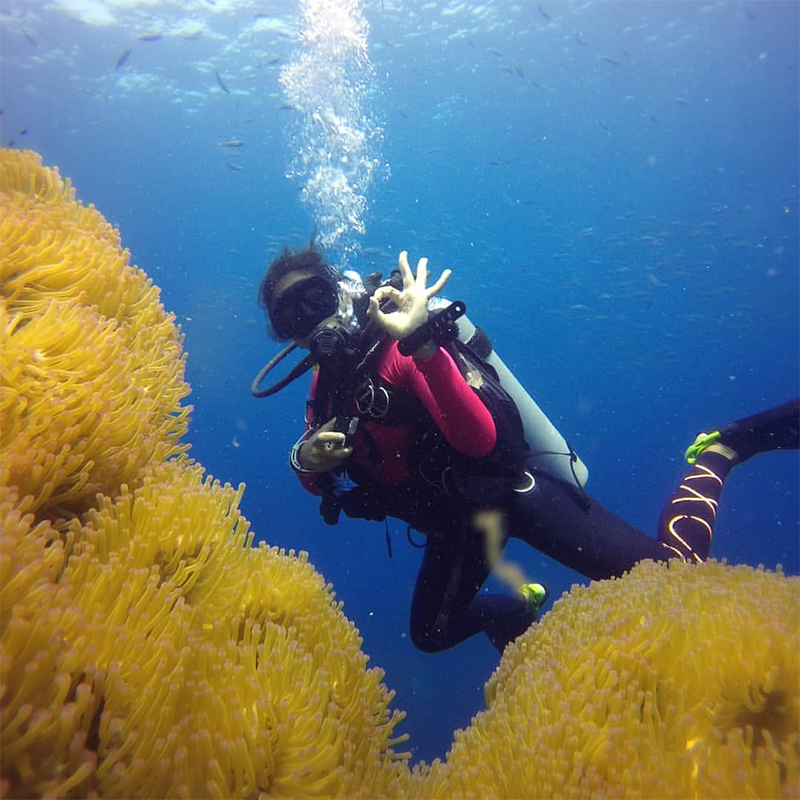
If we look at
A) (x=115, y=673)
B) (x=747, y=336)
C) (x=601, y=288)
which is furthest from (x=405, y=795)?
(x=747, y=336)

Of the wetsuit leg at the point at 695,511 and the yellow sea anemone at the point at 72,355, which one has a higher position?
the wetsuit leg at the point at 695,511

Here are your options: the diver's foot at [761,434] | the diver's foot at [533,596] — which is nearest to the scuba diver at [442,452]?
the diver's foot at [761,434]

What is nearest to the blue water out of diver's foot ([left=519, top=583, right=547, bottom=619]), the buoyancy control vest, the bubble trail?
the bubble trail

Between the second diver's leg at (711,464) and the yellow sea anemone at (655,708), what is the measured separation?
7.41ft

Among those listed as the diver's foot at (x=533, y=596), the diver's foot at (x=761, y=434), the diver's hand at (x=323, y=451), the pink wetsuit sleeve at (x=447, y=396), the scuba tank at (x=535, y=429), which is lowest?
the diver's hand at (x=323, y=451)

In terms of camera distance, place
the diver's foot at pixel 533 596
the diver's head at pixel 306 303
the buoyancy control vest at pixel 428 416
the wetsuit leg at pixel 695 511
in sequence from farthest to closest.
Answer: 1. the diver's foot at pixel 533 596
2. the wetsuit leg at pixel 695 511
3. the diver's head at pixel 306 303
4. the buoyancy control vest at pixel 428 416

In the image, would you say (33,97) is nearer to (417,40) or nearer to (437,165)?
(417,40)

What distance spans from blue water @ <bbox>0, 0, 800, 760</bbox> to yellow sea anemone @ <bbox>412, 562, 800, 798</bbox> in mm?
13540

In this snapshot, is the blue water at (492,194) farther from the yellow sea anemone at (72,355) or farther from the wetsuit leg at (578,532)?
the yellow sea anemone at (72,355)

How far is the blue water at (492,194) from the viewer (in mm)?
23406

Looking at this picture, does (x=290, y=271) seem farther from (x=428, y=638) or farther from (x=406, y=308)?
(x=428, y=638)

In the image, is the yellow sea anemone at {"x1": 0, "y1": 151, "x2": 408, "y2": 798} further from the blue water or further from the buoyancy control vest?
the blue water

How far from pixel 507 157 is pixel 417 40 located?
45.9 feet

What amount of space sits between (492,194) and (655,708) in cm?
4412
